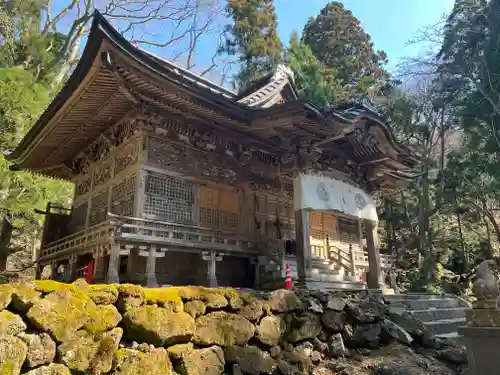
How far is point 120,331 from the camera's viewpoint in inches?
154

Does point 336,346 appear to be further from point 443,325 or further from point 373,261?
point 373,261

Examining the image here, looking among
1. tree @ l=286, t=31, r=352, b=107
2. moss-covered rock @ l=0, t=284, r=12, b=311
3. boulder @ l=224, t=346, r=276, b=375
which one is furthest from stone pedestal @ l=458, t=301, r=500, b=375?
tree @ l=286, t=31, r=352, b=107

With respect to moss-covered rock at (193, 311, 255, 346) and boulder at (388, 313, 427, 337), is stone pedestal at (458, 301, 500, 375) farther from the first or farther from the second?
moss-covered rock at (193, 311, 255, 346)

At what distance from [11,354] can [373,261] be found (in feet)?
35.9

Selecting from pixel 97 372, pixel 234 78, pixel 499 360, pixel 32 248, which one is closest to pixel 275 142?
pixel 499 360

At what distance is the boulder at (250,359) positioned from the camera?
4.69 m

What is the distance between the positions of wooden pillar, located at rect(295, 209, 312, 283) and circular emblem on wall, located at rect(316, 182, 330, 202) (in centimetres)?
82

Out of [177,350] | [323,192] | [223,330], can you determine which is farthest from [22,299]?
[323,192]

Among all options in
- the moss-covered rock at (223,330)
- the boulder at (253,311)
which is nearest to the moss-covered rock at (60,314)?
the moss-covered rock at (223,330)

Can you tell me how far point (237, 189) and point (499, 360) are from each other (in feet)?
26.2

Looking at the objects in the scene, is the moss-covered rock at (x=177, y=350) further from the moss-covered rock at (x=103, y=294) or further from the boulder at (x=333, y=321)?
the boulder at (x=333, y=321)

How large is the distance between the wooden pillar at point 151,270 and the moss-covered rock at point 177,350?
3.74m

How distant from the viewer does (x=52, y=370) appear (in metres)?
3.24

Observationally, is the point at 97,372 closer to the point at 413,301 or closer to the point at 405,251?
the point at 413,301
